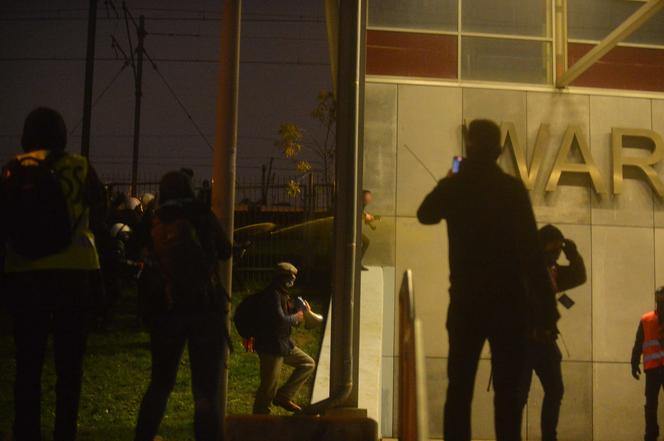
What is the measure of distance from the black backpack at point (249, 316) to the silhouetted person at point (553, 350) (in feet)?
10.2

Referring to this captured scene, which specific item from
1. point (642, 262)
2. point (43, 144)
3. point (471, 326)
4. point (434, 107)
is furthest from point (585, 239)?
point (43, 144)

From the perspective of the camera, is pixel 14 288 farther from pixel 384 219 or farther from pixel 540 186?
pixel 540 186

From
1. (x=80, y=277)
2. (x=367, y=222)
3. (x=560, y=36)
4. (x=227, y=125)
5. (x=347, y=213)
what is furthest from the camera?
(x=560, y=36)

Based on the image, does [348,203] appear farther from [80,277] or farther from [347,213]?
[80,277]

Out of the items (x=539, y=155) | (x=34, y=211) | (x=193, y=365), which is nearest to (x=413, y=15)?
(x=539, y=155)

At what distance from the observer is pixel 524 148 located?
11.4 meters

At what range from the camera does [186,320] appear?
476 centimetres

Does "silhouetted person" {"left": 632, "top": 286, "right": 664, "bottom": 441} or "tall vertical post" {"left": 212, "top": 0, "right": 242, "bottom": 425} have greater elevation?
"tall vertical post" {"left": 212, "top": 0, "right": 242, "bottom": 425}

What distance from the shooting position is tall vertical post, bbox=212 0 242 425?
638cm

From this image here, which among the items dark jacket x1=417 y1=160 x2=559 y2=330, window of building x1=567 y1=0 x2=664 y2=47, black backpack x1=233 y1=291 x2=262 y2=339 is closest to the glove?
dark jacket x1=417 y1=160 x2=559 y2=330

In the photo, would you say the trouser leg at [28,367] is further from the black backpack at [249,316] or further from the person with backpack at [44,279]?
the black backpack at [249,316]

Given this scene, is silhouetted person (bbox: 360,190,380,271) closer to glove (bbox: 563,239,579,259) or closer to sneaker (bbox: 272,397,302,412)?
sneaker (bbox: 272,397,302,412)

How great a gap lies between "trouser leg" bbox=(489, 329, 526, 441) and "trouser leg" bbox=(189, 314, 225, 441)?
4.82 ft

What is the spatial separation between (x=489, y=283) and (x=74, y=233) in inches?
85.2
